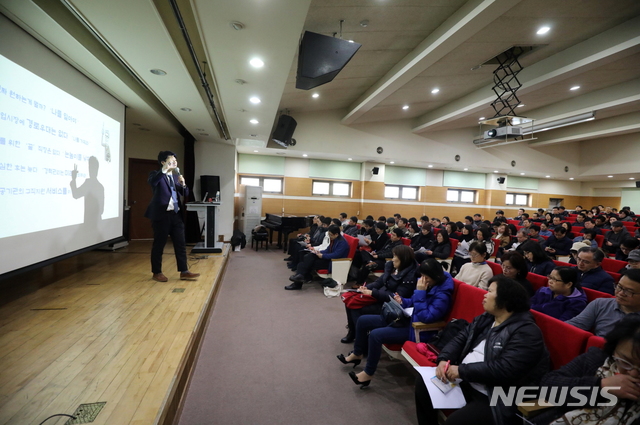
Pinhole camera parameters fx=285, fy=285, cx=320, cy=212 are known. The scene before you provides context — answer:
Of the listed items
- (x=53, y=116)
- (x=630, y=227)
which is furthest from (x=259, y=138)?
(x=630, y=227)

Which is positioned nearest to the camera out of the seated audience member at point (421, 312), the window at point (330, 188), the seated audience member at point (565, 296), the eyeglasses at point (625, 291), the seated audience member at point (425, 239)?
the eyeglasses at point (625, 291)

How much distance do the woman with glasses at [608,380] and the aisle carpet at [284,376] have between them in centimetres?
99

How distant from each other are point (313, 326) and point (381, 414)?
1.44 metres

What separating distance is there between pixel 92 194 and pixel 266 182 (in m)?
6.16

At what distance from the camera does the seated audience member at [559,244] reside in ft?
15.6

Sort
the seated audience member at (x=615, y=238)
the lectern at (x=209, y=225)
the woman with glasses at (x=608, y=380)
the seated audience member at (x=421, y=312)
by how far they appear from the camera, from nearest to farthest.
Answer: the woman with glasses at (x=608, y=380), the seated audience member at (x=421, y=312), the seated audience member at (x=615, y=238), the lectern at (x=209, y=225)

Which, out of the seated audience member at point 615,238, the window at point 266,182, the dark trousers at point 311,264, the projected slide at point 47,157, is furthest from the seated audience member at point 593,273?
the window at point 266,182

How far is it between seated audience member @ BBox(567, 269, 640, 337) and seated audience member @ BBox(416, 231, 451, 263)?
2828 mm

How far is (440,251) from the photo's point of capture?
4.79m

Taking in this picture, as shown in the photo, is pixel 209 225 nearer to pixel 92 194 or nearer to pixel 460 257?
pixel 92 194

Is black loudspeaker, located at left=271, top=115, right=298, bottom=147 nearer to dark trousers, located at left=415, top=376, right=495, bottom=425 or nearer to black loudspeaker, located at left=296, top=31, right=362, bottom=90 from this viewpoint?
black loudspeaker, located at left=296, top=31, right=362, bottom=90

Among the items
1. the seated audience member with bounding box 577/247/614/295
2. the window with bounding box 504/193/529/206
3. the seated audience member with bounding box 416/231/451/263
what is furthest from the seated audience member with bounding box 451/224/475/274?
the window with bounding box 504/193/529/206
